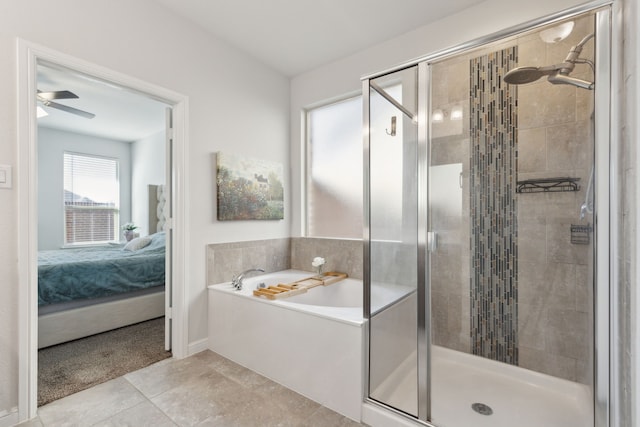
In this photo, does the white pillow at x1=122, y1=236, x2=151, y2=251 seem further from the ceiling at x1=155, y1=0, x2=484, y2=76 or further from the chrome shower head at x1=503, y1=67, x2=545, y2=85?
the chrome shower head at x1=503, y1=67, x2=545, y2=85

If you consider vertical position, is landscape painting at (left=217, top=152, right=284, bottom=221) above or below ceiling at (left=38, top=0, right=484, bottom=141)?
below

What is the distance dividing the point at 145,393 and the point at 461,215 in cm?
239

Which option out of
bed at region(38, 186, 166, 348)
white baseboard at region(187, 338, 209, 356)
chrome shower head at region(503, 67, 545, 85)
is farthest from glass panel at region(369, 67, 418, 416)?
bed at region(38, 186, 166, 348)

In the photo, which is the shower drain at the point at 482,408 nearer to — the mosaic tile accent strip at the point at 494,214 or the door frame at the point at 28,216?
the mosaic tile accent strip at the point at 494,214

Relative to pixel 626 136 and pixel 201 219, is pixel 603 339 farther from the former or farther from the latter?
pixel 201 219

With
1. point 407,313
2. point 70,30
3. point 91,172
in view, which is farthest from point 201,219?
point 91,172

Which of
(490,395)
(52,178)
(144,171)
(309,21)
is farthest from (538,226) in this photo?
(52,178)

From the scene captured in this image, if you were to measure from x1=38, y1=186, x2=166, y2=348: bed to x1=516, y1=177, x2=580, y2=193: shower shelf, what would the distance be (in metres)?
3.61

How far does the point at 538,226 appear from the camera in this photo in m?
1.94

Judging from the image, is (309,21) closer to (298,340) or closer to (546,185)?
(546,185)

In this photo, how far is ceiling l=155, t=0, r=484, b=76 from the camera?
7.49ft

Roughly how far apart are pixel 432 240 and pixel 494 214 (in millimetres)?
664

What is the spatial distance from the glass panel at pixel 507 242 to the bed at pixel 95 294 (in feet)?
9.91

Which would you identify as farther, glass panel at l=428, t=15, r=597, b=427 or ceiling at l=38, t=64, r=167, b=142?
ceiling at l=38, t=64, r=167, b=142
